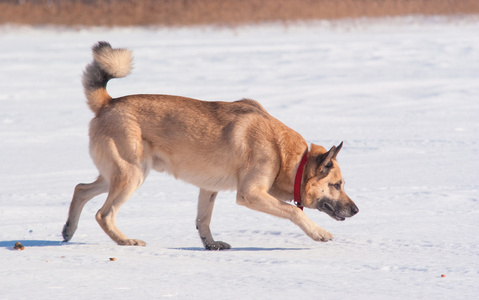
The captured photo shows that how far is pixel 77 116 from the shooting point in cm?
1304

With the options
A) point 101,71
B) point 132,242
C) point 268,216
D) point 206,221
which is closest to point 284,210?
point 206,221

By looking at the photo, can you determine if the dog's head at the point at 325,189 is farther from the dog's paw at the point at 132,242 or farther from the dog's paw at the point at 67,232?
the dog's paw at the point at 67,232

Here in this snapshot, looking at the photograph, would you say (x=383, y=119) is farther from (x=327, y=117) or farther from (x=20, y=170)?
(x=20, y=170)

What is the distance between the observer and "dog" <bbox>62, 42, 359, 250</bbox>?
5938 mm

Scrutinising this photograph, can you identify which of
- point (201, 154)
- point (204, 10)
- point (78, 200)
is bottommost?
point (78, 200)

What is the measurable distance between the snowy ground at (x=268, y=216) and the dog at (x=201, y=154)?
0.33m

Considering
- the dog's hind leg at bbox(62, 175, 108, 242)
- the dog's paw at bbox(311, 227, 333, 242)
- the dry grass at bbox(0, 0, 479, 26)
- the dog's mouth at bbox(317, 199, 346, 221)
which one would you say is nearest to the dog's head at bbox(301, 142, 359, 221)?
the dog's mouth at bbox(317, 199, 346, 221)

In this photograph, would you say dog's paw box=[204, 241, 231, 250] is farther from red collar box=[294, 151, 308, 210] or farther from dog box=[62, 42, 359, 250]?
red collar box=[294, 151, 308, 210]

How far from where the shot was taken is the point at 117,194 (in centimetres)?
596

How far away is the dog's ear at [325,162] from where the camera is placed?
19.6 feet

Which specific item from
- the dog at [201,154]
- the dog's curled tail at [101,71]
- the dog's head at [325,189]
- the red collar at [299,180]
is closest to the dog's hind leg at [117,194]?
the dog at [201,154]

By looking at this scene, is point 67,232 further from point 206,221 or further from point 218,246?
point 218,246

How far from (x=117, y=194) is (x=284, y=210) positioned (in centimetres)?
142

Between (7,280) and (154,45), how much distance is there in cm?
1838
